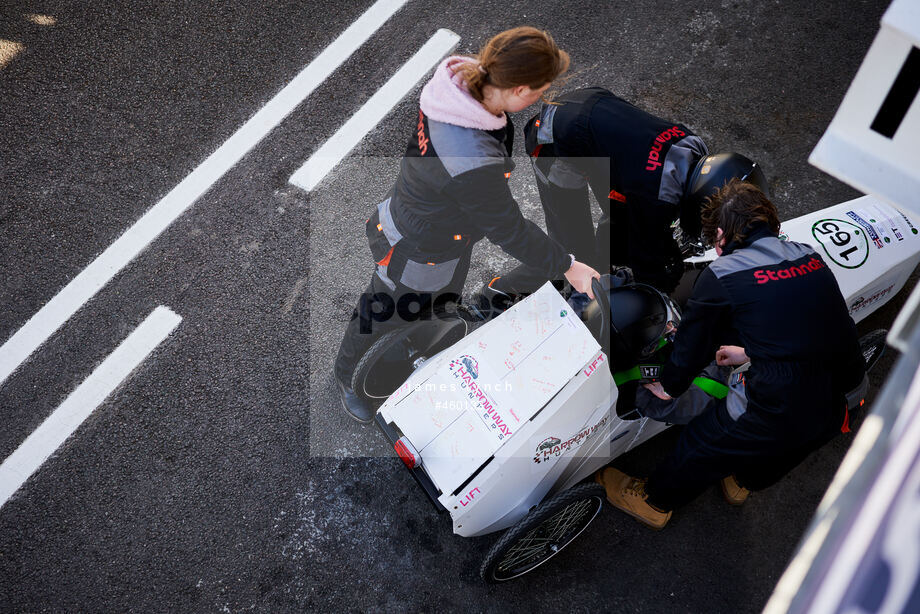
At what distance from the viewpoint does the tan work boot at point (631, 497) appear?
11.1 feet

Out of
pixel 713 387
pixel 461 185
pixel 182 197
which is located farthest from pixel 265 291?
pixel 713 387

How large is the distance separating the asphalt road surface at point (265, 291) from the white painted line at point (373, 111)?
0.24 feet

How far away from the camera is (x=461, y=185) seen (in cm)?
254

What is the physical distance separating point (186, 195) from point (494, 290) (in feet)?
7.56

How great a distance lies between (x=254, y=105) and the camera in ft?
15.5

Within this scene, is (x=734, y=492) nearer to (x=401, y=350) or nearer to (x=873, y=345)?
(x=873, y=345)

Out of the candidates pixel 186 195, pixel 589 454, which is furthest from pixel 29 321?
pixel 589 454

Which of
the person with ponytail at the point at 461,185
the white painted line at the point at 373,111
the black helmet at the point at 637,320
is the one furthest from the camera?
the white painted line at the point at 373,111

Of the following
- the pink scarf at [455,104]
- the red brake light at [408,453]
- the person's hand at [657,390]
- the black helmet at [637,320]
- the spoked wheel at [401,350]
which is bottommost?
the spoked wheel at [401,350]

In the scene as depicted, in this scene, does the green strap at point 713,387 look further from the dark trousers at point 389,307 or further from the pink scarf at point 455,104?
the pink scarf at point 455,104

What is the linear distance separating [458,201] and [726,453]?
1.59 m

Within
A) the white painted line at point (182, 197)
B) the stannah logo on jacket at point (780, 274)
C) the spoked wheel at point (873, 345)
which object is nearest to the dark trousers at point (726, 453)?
the stannah logo on jacket at point (780, 274)

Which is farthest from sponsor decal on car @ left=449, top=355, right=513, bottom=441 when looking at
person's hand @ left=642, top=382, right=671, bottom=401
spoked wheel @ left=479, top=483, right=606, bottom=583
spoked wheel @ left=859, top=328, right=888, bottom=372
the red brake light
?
spoked wheel @ left=859, top=328, right=888, bottom=372

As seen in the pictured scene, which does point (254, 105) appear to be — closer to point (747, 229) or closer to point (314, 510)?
point (314, 510)
